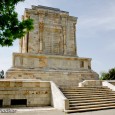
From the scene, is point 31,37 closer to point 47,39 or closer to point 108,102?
point 47,39

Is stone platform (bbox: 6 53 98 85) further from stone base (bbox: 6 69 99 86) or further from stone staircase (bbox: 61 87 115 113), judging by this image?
stone staircase (bbox: 61 87 115 113)

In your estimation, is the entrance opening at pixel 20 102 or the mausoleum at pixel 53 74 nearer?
the mausoleum at pixel 53 74

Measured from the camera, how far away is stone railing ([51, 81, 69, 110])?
40.4 feet

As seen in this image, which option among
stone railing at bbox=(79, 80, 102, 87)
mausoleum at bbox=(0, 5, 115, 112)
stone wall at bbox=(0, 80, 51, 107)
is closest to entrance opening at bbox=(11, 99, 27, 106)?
mausoleum at bbox=(0, 5, 115, 112)

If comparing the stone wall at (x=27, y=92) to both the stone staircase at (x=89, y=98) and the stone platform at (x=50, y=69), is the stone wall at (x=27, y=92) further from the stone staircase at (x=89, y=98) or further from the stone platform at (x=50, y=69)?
the stone platform at (x=50, y=69)

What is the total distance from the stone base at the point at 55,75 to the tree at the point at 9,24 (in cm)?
1078

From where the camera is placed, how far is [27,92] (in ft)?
47.9

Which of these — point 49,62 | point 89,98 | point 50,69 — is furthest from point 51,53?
point 89,98

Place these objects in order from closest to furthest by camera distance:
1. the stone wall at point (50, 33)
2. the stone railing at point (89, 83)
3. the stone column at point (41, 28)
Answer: the stone railing at point (89, 83) < the stone column at point (41, 28) < the stone wall at point (50, 33)

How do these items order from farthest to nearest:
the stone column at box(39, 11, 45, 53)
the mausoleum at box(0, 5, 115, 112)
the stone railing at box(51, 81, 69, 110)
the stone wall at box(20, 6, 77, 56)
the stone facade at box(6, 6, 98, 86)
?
the stone wall at box(20, 6, 77, 56)
the stone column at box(39, 11, 45, 53)
the stone facade at box(6, 6, 98, 86)
the mausoleum at box(0, 5, 115, 112)
the stone railing at box(51, 81, 69, 110)

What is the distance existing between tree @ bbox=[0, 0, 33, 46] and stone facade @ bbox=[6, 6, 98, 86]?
10.8 meters

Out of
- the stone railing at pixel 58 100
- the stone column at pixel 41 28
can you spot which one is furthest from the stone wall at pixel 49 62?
the stone railing at pixel 58 100

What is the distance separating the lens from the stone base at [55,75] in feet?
65.1

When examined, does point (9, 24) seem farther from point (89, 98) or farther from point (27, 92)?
point (89, 98)
